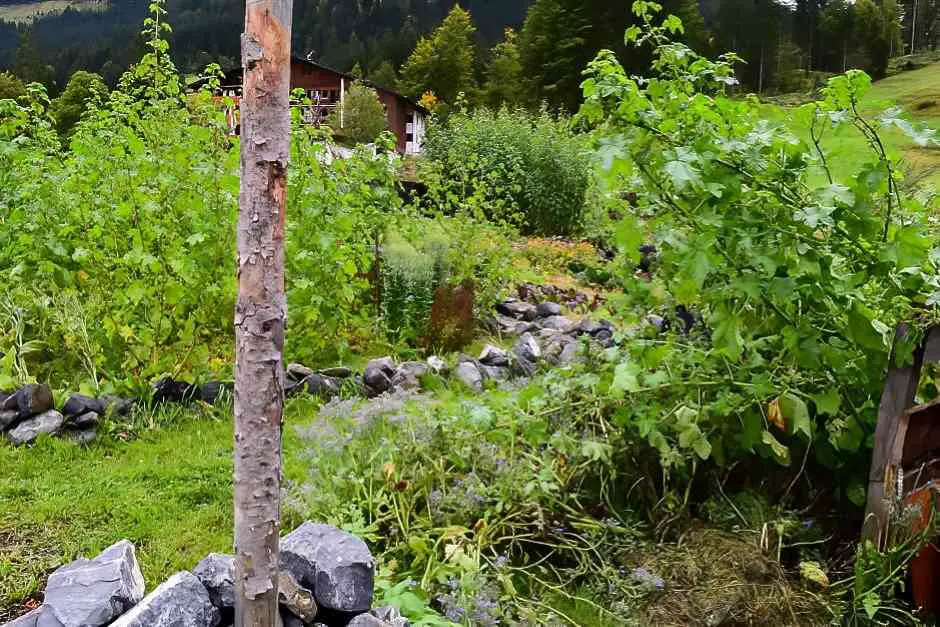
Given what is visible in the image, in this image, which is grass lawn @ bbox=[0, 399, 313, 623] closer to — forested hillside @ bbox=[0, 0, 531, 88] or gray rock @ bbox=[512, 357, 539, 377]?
gray rock @ bbox=[512, 357, 539, 377]

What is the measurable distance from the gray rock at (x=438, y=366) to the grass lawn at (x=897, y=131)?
8.03 ft

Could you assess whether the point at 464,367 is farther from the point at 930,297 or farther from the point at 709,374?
the point at 930,297

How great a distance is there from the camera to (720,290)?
2.62 metres

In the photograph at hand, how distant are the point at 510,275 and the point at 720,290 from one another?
4427mm

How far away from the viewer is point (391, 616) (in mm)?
2273

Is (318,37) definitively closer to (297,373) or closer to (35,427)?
(297,373)

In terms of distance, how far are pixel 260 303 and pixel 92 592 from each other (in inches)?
36.6

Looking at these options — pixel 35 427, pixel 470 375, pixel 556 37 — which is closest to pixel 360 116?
pixel 556 37

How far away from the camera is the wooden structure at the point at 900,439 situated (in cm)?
254

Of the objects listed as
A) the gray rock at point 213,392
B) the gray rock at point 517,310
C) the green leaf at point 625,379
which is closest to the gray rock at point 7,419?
the gray rock at point 213,392

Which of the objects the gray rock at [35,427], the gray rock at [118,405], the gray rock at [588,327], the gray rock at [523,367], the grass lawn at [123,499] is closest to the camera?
the grass lawn at [123,499]

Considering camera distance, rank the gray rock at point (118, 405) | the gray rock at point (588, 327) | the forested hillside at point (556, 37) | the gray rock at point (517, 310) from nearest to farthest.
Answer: the gray rock at point (118, 405) < the gray rock at point (588, 327) < the gray rock at point (517, 310) < the forested hillside at point (556, 37)

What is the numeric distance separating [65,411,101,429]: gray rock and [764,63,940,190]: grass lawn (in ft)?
11.2

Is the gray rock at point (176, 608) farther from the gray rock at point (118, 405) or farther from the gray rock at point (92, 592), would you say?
the gray rock at point (118, 405)
